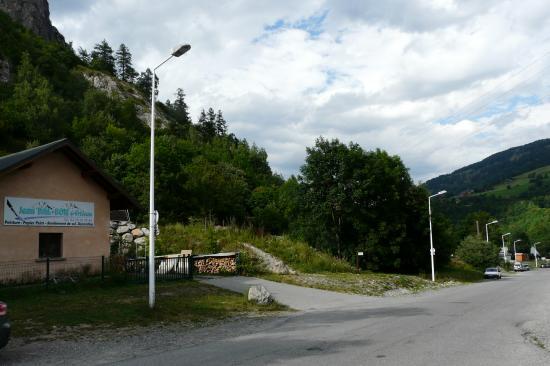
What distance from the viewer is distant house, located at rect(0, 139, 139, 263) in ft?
62.8

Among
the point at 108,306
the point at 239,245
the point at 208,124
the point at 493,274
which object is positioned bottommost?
the point at 493,274

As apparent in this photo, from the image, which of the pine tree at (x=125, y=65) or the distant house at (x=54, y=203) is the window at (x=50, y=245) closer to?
the distant house at (x=54, y=203)

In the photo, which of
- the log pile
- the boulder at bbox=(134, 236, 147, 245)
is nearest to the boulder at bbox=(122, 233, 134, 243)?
the boulder at bbox=(134, 236, 147, 245)

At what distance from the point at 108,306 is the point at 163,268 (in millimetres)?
9778

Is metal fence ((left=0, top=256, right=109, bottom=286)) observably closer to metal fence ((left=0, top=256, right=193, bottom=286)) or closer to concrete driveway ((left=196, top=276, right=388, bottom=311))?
metal fence ((left=0, top=256, right=193, bottom=286))

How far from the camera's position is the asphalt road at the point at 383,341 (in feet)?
28.1

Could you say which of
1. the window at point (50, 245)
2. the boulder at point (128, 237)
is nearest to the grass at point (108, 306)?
the window at point (50, 245)

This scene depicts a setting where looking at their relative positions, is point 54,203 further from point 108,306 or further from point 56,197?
point 108,306

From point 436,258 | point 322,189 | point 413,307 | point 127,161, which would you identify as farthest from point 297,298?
point 127,161

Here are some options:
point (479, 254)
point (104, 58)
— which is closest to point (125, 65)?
point (104, 58)

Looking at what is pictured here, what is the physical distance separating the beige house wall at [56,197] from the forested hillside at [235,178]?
16.8 m

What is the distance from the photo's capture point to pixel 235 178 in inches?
2926

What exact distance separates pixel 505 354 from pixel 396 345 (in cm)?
200

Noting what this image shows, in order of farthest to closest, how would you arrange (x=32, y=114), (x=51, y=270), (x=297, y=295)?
(x=32, y=114) → (x=297, y=295) → (x=51, y=270)
